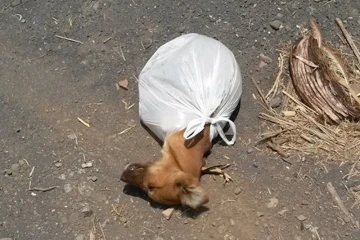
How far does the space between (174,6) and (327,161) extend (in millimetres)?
1116

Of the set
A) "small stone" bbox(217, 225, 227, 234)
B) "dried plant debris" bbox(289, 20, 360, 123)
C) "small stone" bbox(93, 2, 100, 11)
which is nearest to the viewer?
"small stone" bbox(217, 225, 227, 234)

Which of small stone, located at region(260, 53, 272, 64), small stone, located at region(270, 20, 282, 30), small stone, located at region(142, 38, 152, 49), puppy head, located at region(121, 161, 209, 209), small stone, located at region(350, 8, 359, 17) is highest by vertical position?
Result: small stone, located at region(350, 8, 359, 17)

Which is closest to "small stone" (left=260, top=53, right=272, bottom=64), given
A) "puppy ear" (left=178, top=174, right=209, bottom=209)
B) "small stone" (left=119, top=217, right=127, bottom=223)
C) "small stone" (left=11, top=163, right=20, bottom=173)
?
"puppy ear" (left=178, top=174, right=209, bottom=209)

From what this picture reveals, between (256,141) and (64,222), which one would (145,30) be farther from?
(64,222)

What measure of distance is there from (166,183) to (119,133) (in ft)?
1.49

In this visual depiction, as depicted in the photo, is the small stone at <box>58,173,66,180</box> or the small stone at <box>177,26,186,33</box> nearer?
the small stone at <box>58,173,66,180</box>

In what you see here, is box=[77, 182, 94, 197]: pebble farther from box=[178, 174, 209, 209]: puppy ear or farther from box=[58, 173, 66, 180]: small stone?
box=[178, 174, 209, 209]: puppy ear

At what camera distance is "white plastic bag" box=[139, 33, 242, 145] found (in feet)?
11.0

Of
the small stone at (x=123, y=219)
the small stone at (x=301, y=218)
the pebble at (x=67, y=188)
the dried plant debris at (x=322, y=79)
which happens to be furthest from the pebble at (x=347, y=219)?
the pebble at (x=67, y=188)

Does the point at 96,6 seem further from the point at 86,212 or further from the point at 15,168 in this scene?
the point at 86,212

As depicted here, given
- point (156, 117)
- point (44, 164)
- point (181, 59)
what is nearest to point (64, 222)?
point (44, 164)

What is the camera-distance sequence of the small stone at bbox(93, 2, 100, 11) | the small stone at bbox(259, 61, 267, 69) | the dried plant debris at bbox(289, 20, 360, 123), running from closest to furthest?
1. the dried plant debris at bbox(289, 20, 360, 123)
2. the small stone at bbox(259, 61, 267, 69)
3. the small stone at bbox(93, 2, 100, 11)

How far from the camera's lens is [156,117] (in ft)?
11.2

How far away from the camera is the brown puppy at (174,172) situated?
10.6 feet
